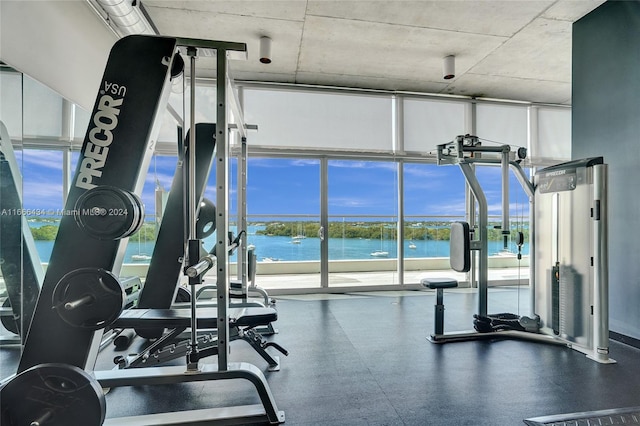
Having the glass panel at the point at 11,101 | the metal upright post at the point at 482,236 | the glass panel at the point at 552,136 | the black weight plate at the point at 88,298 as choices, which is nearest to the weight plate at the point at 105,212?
the black weight plate at the point at 88,298

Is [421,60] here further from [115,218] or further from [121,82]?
[115,218]

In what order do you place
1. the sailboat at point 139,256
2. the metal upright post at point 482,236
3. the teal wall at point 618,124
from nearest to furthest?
the teal wall at point 618,124 < the metal upright post at point 482,236 < the sailboat at point 139,256

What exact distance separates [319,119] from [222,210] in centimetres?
343

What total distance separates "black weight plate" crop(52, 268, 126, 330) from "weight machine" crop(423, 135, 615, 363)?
8.43 ft

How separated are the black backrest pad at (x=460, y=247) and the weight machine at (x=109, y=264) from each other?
2130mm

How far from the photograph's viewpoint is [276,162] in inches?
194

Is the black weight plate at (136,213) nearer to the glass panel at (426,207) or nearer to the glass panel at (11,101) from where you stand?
the glass panel at (11,101)

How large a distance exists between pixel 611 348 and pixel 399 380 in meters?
2.18

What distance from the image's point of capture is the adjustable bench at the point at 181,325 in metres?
2.12

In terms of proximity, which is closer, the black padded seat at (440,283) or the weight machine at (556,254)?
the weight machine at (556,254)

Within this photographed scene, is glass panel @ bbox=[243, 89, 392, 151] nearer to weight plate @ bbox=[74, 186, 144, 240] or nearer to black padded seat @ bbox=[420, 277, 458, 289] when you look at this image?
black padded seat @ bbox=[420, 277, 458, 289]

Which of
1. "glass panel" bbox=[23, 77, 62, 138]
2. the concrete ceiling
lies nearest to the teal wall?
the concrete ceiling

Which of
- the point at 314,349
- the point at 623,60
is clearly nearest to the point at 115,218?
the point at 314,349

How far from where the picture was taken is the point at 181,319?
210 cm
